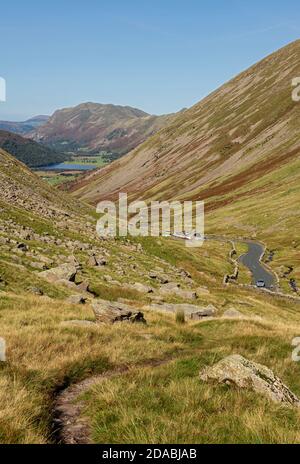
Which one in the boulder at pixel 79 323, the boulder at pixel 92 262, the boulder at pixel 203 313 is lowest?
the boulder at pixel 203 313

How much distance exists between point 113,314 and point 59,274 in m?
14.1

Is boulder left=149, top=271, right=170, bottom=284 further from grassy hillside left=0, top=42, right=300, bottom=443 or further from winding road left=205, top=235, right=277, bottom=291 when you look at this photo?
winding road left=205, top=235, right=277, bottom=291

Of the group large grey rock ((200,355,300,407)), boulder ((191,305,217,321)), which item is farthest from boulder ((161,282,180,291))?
large grey rock ((200,355,300,407))

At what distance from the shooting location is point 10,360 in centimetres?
1295

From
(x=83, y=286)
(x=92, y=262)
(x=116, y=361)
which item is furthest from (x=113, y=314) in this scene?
(x=92, y=262)

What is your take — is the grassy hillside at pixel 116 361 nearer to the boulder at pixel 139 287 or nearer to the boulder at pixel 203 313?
the boulder at pixel 139 287

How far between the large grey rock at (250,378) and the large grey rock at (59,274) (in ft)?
77.3

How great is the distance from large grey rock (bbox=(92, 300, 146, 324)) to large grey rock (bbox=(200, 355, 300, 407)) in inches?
384

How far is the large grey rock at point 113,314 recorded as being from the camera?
864 inches

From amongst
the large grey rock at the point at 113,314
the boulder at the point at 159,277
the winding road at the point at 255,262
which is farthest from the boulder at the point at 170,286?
the winding road at the point at 255,262

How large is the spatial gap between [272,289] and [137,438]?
79.6m
